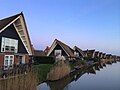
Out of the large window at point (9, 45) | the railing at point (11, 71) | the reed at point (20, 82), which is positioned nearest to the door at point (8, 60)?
the large window at point (9, 45)

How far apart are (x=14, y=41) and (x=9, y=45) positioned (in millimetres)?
860

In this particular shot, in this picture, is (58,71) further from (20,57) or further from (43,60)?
(43,60)

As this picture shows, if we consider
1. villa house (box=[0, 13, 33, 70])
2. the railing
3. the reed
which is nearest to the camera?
the reed

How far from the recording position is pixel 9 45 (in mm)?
18594

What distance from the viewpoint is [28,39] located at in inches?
800

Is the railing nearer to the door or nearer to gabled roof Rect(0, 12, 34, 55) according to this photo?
the door

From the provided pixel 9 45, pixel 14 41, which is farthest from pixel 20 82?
pixel 14 41

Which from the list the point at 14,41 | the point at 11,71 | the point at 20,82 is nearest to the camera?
the point at 20,82

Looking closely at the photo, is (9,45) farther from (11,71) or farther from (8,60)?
(11,71)

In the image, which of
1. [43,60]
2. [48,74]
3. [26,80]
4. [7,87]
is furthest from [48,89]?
[43,60]

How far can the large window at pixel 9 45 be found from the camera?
17647mm

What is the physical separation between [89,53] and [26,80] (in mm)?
59678

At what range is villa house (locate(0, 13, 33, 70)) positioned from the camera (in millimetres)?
17609

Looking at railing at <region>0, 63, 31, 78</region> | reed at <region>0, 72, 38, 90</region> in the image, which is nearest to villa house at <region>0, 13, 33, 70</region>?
railing at <region>0, 63, 31, 78</region>
